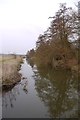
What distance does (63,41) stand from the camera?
147 ft

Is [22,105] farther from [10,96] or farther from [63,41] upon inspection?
[63,41]

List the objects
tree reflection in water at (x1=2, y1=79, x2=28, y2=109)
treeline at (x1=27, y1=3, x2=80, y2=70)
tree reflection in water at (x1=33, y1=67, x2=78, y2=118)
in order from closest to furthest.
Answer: tree reflection in water at (x1=33, y1=67, x2=78, y2=118) → tree reflection in water at (x1=2, y1=79, x2=28, y2=109) → treeline at (x1=27, y1=3, x2=80, y2=70)

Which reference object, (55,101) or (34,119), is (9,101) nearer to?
(55,101)

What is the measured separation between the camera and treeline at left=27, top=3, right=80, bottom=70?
41903mm

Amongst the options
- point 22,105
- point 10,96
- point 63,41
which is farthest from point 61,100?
point 63,41

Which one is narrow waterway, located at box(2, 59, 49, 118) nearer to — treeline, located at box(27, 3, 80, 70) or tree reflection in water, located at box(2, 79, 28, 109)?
tree reflection in water, located at box(2, 79, 28, 109)

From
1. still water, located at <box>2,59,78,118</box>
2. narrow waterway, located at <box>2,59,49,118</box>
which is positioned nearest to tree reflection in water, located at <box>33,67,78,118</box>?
still water, located at <box>2,59,78,118</box>

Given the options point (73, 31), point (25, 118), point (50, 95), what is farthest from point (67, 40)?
point (25, 118)

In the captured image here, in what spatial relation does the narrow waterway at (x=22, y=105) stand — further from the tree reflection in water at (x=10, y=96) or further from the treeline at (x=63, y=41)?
the treeline at (x=63, y=41)

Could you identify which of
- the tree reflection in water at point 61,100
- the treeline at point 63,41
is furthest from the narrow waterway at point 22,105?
the treeline at point 63,41

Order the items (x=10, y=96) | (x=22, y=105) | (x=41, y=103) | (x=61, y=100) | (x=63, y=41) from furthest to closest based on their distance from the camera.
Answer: (x=63, y=41) < (x=10, y=96) < (x=61, y=100) < (x=41, y=103) < (x=22, y=105)

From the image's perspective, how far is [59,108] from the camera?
1584 cm

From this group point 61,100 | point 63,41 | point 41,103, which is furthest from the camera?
point 63,41

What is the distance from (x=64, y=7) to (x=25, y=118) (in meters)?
34.6
